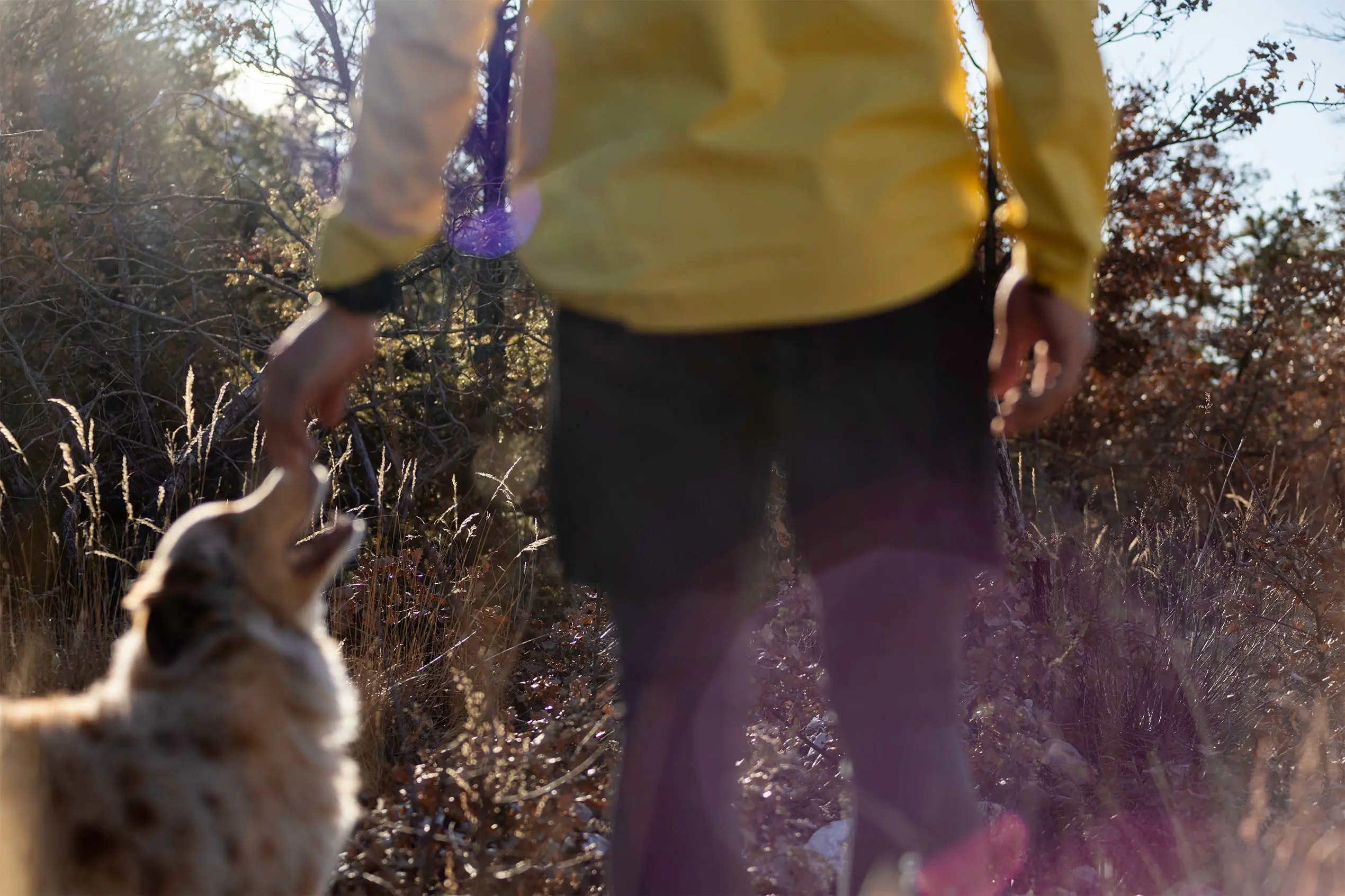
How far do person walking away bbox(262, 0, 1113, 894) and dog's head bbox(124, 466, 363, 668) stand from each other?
2.03 feet

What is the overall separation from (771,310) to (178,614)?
1310mm

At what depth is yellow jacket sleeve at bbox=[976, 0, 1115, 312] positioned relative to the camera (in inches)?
55.4

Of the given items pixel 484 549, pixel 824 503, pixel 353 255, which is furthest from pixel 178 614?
pixel 484 549

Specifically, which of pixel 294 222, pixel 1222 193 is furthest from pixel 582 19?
pixel 1222 193

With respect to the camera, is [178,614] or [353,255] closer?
[353,255]

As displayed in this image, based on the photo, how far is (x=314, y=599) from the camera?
230 cm

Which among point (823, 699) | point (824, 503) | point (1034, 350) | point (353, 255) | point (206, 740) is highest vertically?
point (353, 255)

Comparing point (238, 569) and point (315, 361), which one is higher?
point (315, 361)

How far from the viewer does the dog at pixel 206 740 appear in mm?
1897

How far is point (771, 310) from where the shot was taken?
54.3 inches

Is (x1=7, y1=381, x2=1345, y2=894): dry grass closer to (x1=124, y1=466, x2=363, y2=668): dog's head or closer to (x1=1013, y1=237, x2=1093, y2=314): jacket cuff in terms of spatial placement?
(x1=124, y1=466, x2=363, y2=668): dog's head

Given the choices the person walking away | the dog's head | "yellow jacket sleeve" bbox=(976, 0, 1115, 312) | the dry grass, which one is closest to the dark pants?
the person walking away

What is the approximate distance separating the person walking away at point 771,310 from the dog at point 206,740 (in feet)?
2.16

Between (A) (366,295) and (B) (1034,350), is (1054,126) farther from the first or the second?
(A) (366,295)
